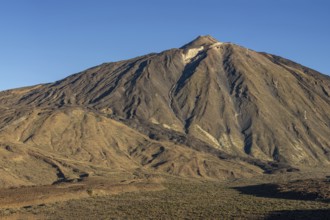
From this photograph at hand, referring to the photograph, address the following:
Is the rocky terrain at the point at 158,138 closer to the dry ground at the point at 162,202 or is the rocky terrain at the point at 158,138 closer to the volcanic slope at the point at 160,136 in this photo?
the volcanic slope at the point at 160,136

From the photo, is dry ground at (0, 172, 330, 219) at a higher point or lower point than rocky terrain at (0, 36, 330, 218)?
lower

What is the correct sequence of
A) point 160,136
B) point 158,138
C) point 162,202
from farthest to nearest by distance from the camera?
1. point 160,136
2. point 158,138
3. point 162,202

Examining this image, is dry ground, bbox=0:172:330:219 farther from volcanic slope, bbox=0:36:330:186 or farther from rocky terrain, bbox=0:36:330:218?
volcanic slope, bbox=0:36:330:186

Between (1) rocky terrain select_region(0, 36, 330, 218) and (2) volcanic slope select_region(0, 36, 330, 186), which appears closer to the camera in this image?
(1) rocky terrain select_region(0, 36, 330, 218)

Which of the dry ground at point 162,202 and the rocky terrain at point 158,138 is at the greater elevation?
the rocky terrain at point 158,138

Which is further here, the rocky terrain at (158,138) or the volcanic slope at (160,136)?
the volcanic slope at (160,136)

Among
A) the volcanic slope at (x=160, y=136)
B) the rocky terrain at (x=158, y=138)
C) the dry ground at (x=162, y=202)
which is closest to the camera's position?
the dry ground at (x=162, y=202)

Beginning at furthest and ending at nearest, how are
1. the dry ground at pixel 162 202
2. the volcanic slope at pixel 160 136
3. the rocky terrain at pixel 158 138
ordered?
the volcanic slope at pixel 160 136 → the rocky terrain at pixel 158 138 → the dry ground at pixel 162 202

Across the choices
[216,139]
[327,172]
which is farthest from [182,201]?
[216,139]

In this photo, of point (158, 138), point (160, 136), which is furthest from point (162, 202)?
point (160, 136)

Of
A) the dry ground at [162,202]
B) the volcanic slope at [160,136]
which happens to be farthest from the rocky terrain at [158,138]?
the dry ground at [162,202]

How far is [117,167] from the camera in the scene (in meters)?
135

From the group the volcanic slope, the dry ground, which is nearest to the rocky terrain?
the volcanic slope

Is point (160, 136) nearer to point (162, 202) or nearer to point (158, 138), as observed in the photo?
point (158, 138)
